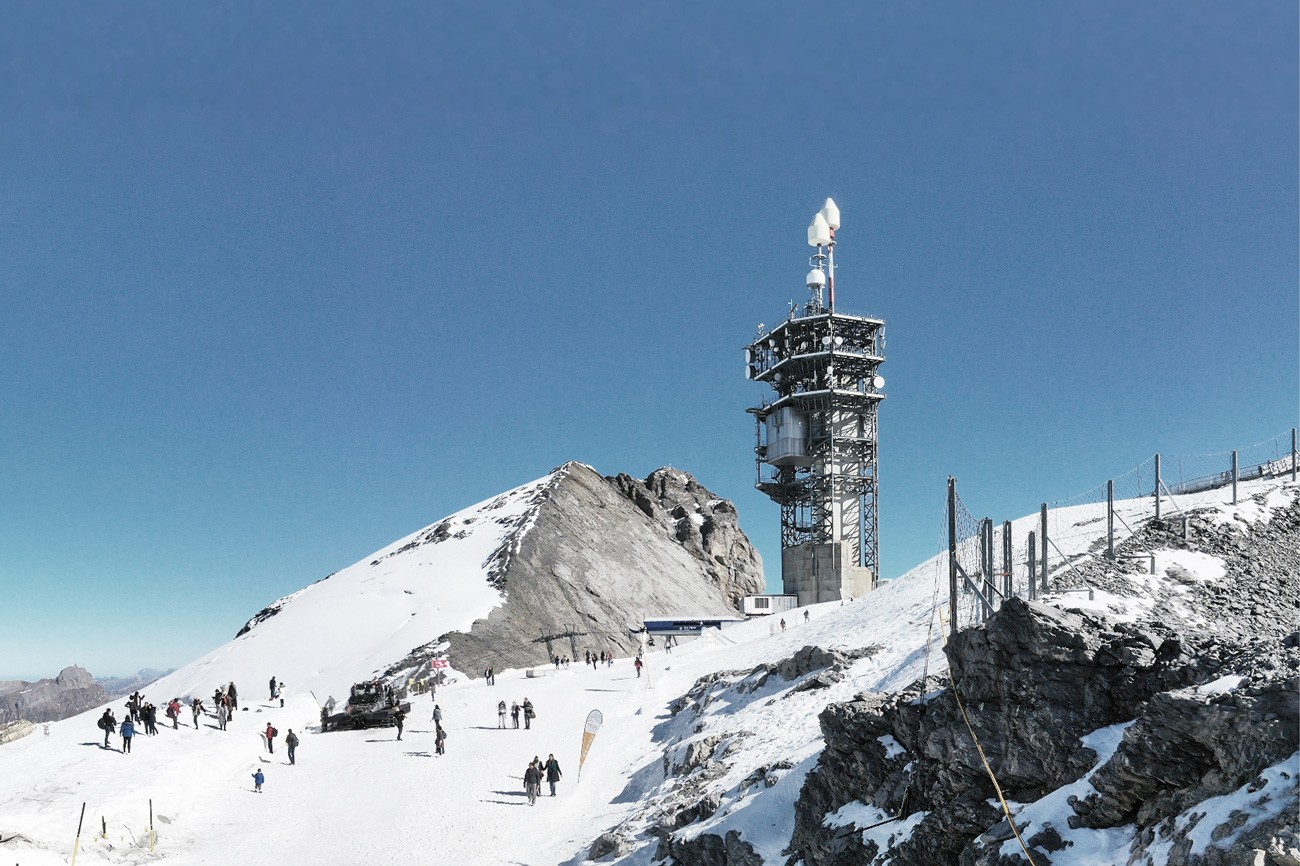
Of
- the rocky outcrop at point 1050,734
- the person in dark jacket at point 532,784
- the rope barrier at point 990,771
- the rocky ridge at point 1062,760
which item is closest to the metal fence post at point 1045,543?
the rocky ridge at point 1062,760

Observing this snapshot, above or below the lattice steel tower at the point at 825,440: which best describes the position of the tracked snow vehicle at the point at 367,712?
below

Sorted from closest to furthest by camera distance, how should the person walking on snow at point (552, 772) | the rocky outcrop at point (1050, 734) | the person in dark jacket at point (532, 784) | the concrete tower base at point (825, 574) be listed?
the rocky outcrop at point (1050, 734)
the person in dark jacket at point (532, 784)
the person walking on snow at point (552, 772)
the concrete tower base at point (825, 574)

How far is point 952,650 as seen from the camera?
586 inches

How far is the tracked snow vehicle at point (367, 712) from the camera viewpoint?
121 feet

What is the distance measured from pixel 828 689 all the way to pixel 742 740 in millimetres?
3502

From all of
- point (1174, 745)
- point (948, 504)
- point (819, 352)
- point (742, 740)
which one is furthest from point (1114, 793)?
point (819, 352)

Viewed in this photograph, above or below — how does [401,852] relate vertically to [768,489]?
below

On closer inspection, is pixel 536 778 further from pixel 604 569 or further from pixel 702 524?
pixel 702 524

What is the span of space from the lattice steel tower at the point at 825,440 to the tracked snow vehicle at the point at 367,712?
42.6 meters

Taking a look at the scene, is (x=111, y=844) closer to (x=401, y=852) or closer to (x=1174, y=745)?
(x=401, y=852)

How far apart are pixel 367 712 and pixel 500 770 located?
421 inches

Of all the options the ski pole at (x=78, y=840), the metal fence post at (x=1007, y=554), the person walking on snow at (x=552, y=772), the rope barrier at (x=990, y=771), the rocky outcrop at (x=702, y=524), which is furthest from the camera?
the rocky outcrop at (x=702, y=524)

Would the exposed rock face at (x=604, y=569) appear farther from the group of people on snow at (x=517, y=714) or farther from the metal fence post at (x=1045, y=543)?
the metal fence post at (x=1045, y=543)

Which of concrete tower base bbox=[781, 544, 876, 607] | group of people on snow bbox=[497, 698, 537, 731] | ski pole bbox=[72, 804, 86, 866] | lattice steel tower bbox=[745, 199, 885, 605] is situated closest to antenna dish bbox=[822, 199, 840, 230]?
lattice steel tower bbox=[745, 199, 885, 605]
